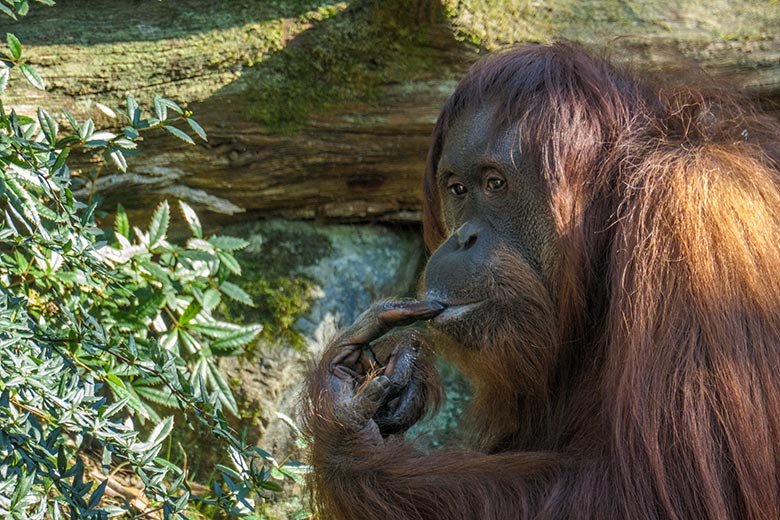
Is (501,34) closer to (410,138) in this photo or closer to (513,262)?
(410,138)

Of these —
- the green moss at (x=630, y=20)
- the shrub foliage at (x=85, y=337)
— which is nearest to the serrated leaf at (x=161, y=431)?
the shrub foliage at (x=85, y=337)

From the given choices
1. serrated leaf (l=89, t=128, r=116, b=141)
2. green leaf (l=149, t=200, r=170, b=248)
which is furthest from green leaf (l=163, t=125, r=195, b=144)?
green leaf (l=149, t=200, r=170, b=248)

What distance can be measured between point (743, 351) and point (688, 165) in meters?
A: 0.53

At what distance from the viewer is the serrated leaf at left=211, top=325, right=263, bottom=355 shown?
3732 mm

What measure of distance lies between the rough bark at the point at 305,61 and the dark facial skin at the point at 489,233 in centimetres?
105

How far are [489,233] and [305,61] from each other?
152 cm

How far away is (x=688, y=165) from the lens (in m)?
2.65

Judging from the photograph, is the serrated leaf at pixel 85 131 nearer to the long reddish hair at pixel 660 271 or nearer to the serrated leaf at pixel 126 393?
the serrated leaf at pixel 126 393

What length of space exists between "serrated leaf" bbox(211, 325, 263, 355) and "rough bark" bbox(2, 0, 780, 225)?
0.81 metres

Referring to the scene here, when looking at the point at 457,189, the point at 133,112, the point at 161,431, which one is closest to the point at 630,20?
the point at 457,189

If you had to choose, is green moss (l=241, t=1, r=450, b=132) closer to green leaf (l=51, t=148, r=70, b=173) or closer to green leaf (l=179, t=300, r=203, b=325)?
green leaf (l=179, t=300, r=203, b=325)

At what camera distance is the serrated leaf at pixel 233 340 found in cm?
373

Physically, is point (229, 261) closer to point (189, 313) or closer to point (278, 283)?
point (189, 313)

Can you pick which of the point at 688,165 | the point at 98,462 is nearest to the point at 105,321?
the point at 98,462
